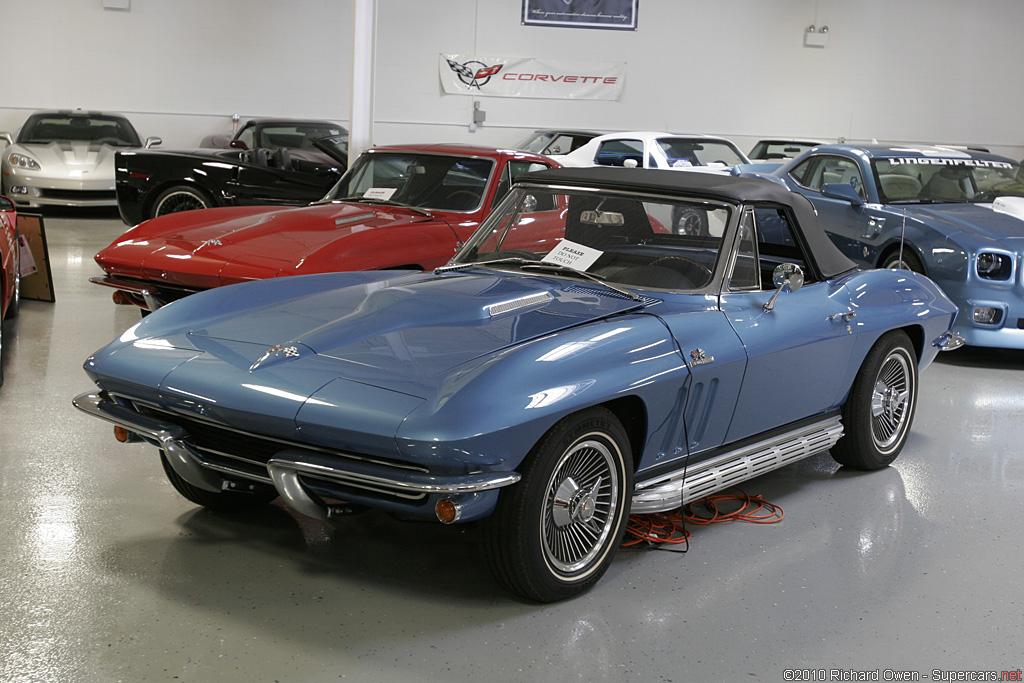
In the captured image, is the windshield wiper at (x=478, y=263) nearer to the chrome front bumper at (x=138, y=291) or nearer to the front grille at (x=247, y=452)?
the front grille at (x=247, y=452)

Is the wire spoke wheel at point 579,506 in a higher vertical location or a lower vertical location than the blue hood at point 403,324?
lower

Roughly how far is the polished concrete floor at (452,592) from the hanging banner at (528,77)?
1399 cm

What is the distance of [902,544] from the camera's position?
3744mm

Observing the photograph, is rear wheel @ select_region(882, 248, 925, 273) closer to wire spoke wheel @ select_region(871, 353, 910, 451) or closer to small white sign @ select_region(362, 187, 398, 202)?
wire spoke wheel @ select_region(871, 353, 910, 451)

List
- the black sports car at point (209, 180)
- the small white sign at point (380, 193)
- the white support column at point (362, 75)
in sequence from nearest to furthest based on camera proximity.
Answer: the small white sign at point (380, 193) → the white support column at point (362, 75) → the black sports car at point (209, 180)

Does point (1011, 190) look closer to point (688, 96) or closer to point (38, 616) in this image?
point (38, 616)

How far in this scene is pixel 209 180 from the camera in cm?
961

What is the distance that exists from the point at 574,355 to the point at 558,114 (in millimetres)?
15451

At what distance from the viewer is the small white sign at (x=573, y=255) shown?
3879 mm

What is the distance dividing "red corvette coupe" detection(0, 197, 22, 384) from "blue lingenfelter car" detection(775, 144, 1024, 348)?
587 centimetres

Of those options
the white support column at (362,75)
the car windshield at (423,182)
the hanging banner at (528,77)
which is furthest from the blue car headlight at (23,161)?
the hanging banner at (528,77)

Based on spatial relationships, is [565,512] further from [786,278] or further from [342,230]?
[342,230]

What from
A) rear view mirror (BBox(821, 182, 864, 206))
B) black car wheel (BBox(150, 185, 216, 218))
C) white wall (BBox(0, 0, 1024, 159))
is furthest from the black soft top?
Answer: white wall (BBox(0, 0, 1024, 159))

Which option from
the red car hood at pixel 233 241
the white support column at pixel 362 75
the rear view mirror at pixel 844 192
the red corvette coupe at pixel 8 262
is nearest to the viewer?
the red car hood at pixel 233 241
